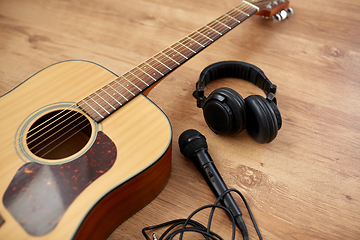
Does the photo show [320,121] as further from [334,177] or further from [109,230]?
[109,230]

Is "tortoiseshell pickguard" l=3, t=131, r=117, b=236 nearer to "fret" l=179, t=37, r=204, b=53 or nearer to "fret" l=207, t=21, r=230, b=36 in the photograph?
"fret" l=179, t=37, r=204, b=53

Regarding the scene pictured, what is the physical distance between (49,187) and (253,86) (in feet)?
2.58

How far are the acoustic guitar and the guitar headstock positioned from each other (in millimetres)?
453

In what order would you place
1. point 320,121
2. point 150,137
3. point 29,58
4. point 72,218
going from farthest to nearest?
point 29,58 → point 320,121 → point 150,137 → point 72,218

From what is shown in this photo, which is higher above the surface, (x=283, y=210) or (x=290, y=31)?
(x=290, y=31)

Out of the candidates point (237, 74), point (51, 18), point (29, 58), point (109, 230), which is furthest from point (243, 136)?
point (51, 18)

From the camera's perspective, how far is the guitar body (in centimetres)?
61

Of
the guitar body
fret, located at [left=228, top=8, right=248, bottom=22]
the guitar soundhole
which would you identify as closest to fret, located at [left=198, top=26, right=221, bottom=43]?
fret, located at [left=228, top=8, right=248, bottom=22]

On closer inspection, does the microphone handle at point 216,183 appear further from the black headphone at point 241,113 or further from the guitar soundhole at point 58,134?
the guitar soundhole at point 58,134

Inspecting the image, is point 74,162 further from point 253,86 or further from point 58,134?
point 253,86

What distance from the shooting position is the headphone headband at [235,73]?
965mm

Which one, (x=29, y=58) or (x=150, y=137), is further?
(x=29, y=58)

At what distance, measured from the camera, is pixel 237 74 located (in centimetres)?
108

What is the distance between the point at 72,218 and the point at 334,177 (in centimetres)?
Answer: 77
